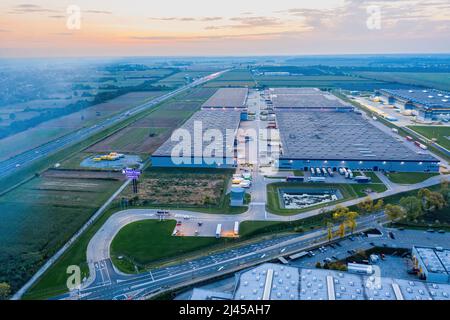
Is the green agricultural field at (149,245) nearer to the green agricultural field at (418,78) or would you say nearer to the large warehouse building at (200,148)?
the large warehouse building at (200,148)

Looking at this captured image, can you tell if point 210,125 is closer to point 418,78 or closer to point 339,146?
point 339,146

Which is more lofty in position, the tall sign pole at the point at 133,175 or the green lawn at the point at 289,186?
the tall sign pole at the point at 133,175

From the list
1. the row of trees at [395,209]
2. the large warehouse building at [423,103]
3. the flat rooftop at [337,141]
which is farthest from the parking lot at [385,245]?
the large warehouse building at [423,103]

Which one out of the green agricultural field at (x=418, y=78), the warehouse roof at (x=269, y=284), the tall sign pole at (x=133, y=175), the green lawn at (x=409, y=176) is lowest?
the warehouse roof at (x=269, y=284)

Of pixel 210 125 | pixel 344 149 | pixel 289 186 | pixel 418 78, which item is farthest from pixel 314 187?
pixel 418 78

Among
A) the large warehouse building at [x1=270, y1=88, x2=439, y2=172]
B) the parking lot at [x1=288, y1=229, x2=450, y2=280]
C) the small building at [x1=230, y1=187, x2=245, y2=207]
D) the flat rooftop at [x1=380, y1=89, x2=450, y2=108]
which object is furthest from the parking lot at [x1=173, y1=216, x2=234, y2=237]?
the flat rooftop at [x1=380, y1=89, x2=450, y2=108]

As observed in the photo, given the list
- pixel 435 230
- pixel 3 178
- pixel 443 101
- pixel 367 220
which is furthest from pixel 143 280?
pixel 443 101
